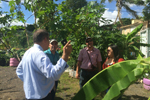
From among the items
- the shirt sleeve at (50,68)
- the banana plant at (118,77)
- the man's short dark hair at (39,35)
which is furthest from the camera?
the man's short dark hair at (39,35)

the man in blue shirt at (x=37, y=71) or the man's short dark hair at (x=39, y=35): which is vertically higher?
the man's short dark hair at (x=39, y=35)

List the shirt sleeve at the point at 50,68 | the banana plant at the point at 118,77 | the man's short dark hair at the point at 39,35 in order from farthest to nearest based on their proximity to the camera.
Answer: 1. the man's short dark hair at the point at 39,35
2. the shirt sleeve at the point at 50,68
3. the banana plant at the point at 118,77

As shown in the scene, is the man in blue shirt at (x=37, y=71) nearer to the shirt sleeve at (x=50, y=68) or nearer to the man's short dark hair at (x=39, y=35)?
the shirt sleeve at (x=50, y=68)

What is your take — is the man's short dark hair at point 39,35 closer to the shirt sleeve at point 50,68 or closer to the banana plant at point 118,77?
the shirt sleeve at point 50,68

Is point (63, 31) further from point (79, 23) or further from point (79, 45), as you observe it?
point (79, 45)

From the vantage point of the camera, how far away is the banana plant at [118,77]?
67 cm

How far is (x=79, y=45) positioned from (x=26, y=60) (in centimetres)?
303

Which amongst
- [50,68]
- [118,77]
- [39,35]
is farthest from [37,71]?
[118,77]

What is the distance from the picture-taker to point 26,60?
1300 mm

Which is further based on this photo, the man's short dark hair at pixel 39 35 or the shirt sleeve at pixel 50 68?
the man's short dark hair at pixel 39 35

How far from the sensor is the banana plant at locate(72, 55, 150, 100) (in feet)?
2.21

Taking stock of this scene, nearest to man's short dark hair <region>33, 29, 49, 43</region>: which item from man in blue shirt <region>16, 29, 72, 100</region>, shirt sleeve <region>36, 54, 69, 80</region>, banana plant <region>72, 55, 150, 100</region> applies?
man in blue shirt <region>16, 29, 72, 100</region>

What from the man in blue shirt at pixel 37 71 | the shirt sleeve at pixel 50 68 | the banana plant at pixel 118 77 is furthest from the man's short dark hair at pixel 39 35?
the banana plant at pixel 118 77

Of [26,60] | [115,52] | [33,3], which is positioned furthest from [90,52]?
[26,60]
